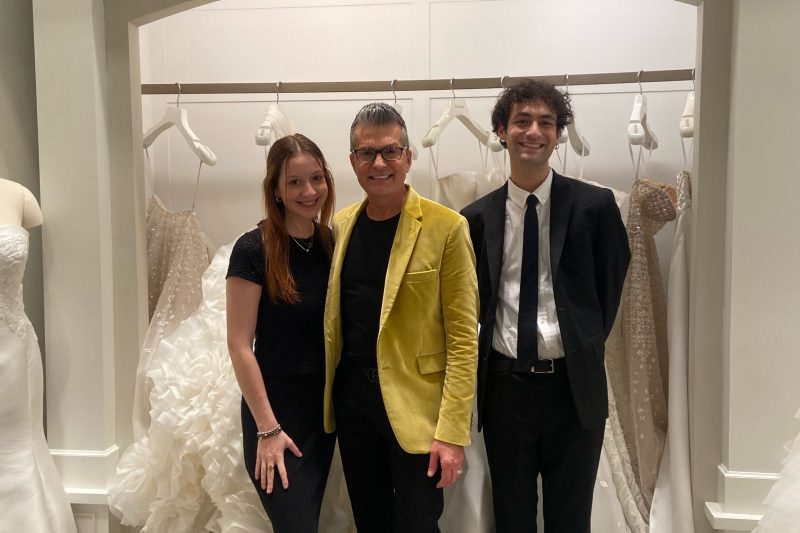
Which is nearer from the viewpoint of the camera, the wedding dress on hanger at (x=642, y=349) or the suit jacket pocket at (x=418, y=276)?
the suit jacket pocket at (x=418, y=276)

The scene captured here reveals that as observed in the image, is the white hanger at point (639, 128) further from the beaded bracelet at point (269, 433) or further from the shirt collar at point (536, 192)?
the beaded bracelet at point (269, 433)

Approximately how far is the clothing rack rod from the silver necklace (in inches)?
47.6

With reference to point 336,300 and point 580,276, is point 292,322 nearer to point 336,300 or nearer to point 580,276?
point 336,300

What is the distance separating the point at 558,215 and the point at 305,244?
76cm

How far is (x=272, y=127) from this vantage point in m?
2.82

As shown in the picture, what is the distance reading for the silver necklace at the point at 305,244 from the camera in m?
1.87

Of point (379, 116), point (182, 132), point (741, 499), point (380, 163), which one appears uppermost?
point (182, 132)

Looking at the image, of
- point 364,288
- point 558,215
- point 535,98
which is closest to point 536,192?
point 558,215

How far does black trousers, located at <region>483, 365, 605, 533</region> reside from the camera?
185 cm

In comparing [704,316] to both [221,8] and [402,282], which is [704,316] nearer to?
[402,282]

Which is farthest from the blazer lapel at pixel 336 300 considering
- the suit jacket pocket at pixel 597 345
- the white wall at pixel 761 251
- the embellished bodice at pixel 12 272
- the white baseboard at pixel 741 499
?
the white baseboard at pixel 741 499

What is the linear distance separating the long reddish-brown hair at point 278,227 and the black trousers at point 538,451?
2.21 ft

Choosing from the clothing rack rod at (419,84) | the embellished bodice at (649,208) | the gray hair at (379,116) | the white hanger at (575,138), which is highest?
the clothing rack rod at (419,84)

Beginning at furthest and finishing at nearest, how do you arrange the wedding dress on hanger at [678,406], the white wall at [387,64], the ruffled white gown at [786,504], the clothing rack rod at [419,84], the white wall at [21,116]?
1. the white wall at [387,64]
2. the clothing rack rod at [419,84]
3. the white wall at [21,116]
4. the wedding dress on hanger at [678,406]
5. the ruffled white gown at [786,504]
